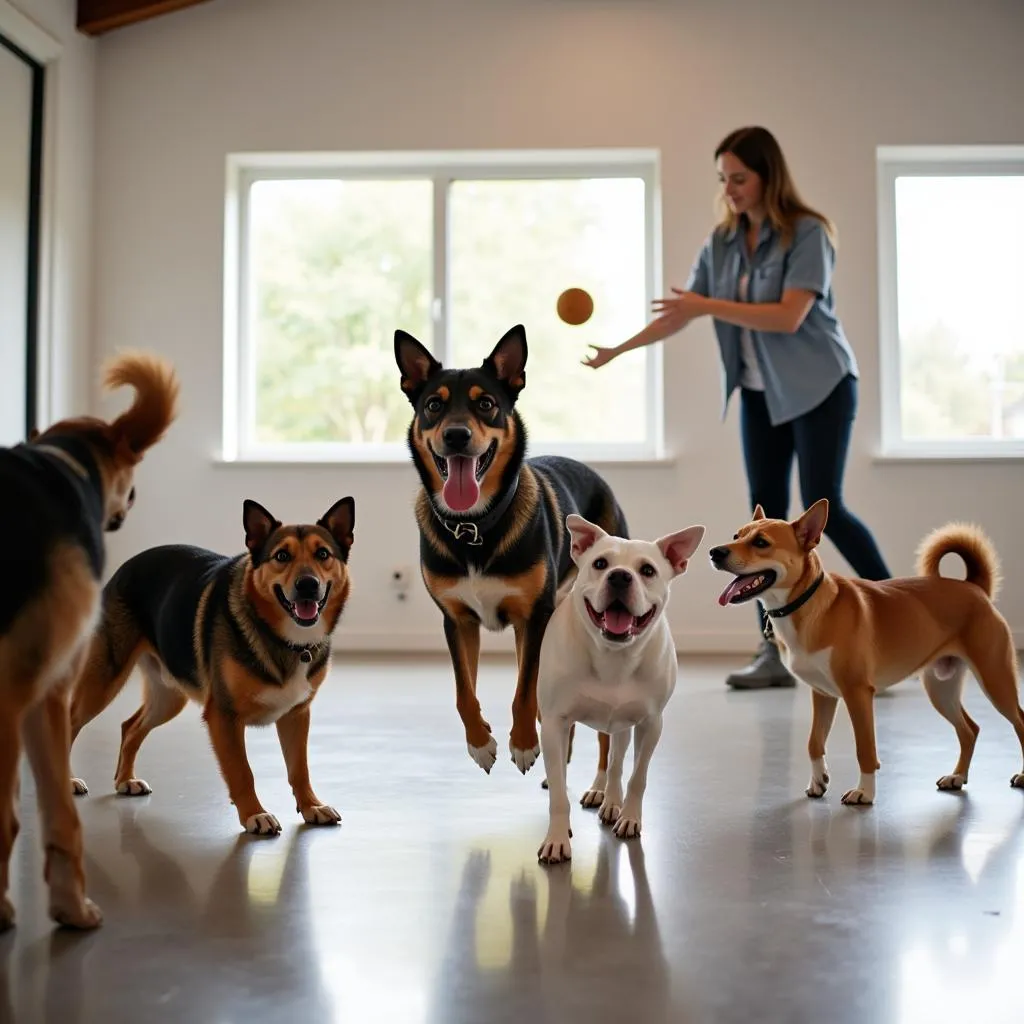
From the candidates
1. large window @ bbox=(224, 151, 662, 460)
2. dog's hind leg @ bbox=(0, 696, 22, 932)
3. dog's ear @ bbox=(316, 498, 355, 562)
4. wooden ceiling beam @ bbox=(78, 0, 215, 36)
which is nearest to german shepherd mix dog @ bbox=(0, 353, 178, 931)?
dog's hind leg @ bbox=(0, 696, 22, 932)

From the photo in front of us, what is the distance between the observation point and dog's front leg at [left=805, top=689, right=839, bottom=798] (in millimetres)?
2855

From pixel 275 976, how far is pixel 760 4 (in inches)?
229

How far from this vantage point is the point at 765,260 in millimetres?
4281

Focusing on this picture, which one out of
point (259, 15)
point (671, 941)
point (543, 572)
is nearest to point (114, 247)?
point (259, 15)

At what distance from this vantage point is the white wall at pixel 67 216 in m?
5.92

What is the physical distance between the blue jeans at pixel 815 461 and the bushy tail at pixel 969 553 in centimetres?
98

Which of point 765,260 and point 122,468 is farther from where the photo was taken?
point 765,260

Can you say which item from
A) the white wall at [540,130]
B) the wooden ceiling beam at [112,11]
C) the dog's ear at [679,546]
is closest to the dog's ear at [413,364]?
the dog's ear at [679,546]

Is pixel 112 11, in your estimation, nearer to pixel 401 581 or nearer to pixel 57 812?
pixel 401 581

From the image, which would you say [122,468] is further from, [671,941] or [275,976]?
[671,941]

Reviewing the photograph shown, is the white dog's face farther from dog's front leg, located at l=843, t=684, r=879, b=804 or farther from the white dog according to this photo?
dog's front leg, located at l=843, t=684, r=879, b=804

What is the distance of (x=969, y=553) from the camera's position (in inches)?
118

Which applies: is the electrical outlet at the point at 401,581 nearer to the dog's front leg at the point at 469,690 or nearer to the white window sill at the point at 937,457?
the white window sill at the point at 937,457

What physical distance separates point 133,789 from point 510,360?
4.47 feet
